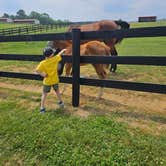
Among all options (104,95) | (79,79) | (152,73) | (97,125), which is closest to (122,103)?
(104,95)

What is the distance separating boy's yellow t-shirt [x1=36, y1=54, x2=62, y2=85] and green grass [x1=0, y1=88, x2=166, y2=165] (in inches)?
24.7

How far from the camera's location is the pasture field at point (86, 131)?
3.39 metres

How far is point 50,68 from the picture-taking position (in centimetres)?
483

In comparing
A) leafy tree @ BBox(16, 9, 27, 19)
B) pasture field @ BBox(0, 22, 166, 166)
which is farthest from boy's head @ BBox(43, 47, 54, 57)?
leafy tree @ BBox(16, 9, 27, 19)

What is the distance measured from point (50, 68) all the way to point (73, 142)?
1.67 m

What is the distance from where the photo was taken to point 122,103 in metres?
5.54

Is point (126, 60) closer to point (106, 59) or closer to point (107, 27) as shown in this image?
point (106, 59)

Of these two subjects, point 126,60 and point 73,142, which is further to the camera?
point 126,60

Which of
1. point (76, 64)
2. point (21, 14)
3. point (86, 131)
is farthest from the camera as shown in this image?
point (21, 14)

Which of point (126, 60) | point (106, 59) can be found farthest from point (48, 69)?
point (126, 60)

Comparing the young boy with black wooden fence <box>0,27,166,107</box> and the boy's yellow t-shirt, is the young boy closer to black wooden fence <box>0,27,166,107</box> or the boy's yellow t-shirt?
the boy's yellow t-shirt

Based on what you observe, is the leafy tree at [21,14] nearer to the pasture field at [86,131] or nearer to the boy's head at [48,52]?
the pasture field at [86,131]

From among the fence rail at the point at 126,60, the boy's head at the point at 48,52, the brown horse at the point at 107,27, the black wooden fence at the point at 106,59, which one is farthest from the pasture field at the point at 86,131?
the brown horse at the point at 107,27

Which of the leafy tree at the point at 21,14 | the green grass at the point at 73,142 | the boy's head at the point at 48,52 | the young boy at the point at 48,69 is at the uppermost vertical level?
the leafy tree at the point at 21,14
